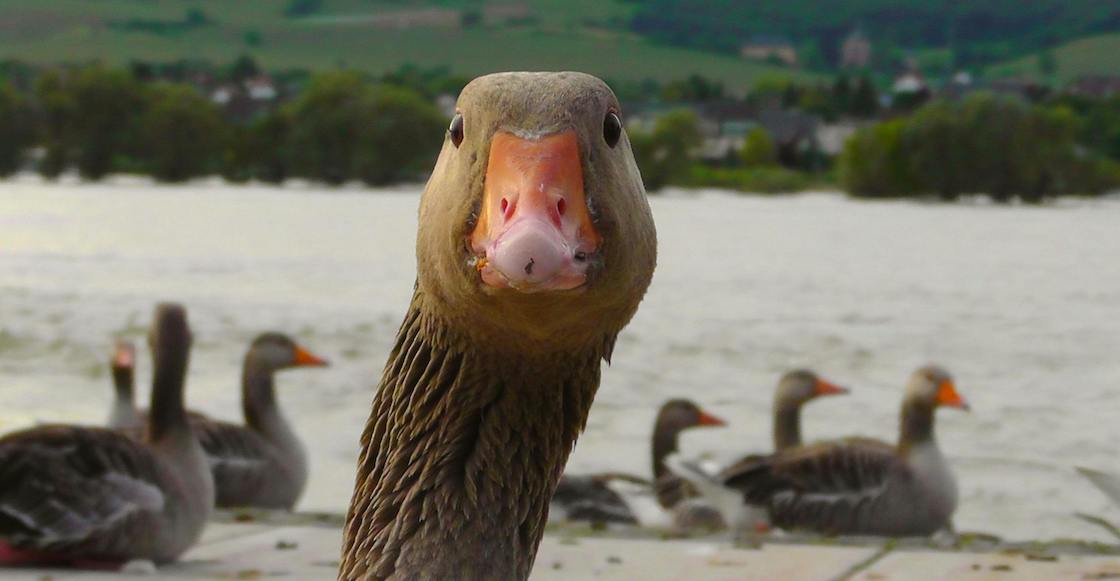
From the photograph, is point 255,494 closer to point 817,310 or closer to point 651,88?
point 817,310

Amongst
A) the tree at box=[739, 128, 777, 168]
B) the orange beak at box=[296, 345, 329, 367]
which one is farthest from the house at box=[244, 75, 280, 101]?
the orange beak at box=[296, 345, 329, 367]

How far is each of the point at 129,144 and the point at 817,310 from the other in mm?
46559

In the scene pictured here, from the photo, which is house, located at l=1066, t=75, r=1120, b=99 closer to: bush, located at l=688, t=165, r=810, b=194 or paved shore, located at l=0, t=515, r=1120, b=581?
bush, located at l=688, t=165, r=810, b=194

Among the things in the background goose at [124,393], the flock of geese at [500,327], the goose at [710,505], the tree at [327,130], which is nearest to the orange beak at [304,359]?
the background goose at [124,393]

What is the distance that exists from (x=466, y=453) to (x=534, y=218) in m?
0.76

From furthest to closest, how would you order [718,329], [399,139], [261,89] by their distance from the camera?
1. [261,89]
2. [399,139]
3. [718,329]

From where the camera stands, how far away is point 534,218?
2193mm

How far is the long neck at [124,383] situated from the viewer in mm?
10766

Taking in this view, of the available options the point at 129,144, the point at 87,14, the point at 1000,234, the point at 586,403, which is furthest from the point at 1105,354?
the point at 87,14

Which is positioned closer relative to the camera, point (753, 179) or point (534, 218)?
point (534, 218)

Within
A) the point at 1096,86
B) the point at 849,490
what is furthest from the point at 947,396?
the point at 1096,86

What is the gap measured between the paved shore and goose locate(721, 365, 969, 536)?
Answer: 7.30 ft

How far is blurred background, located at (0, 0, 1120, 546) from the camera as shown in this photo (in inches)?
737

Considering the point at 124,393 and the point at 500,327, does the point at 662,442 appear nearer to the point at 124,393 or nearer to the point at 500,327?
the point at 124,393
